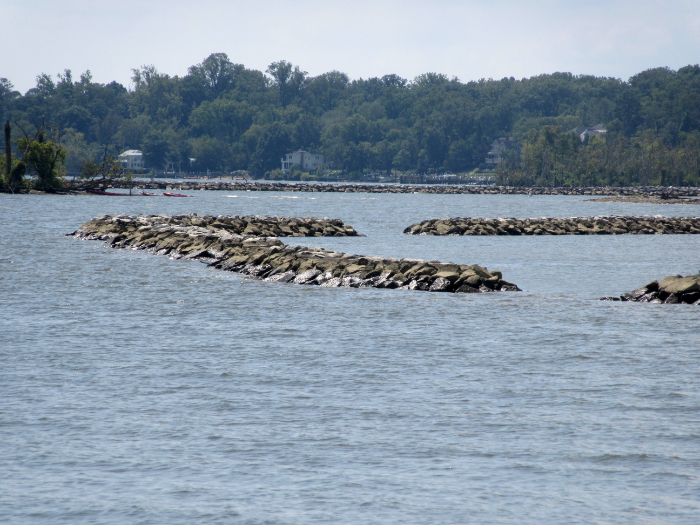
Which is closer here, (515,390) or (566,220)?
(515,390)

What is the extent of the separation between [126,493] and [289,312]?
1240cm

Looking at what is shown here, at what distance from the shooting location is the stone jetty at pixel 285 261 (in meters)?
25.1

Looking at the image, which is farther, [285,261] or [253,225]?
[253,225]

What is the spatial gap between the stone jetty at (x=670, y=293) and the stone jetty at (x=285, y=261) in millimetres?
3460

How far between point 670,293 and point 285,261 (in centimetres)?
1233

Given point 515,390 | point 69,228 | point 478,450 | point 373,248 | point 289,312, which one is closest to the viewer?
point 478,450

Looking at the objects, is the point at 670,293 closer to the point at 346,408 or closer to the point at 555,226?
the point at 346,408

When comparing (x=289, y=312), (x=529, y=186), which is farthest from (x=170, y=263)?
(x=529, y=186)

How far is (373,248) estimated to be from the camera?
131 feet

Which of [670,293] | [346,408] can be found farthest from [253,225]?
[346,408]

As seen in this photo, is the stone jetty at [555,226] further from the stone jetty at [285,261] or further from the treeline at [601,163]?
the treeline at [601,163]

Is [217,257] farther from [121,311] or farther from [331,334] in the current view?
[331,334]

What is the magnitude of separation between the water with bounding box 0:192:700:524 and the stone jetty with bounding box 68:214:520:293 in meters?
1.60

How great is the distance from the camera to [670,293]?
22.2 meters
